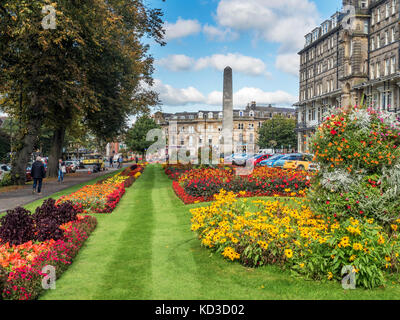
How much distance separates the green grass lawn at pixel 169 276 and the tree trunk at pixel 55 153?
2595 cm

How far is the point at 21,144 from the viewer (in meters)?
25.5

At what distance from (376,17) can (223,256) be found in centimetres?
5152

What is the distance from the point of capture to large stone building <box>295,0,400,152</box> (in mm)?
45406

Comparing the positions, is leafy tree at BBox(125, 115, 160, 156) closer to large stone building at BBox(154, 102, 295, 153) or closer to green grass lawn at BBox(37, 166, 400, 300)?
large stone building at BBox(154, 102, 295, 153)

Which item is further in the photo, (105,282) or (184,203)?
(184,203)

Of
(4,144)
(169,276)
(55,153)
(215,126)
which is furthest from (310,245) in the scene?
(215,126)

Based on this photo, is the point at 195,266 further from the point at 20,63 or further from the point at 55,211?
the point at 20,63

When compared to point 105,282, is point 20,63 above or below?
above

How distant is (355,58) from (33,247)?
53.1m

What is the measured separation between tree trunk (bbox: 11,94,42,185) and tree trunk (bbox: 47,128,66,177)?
25.4ft

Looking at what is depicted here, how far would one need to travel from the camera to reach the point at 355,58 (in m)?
52.0

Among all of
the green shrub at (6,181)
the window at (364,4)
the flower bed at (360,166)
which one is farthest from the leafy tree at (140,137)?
the flower bed at (360,166)
